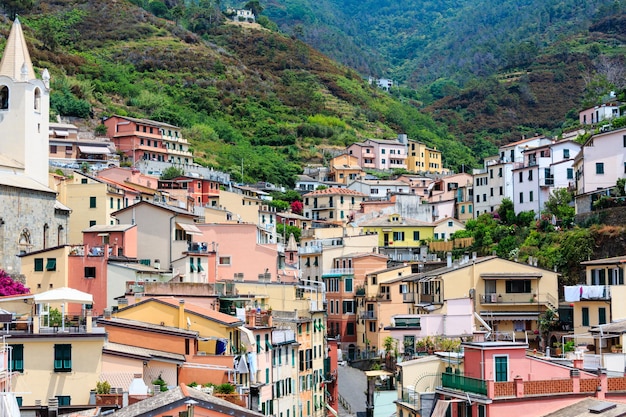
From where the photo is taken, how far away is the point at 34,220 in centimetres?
7306

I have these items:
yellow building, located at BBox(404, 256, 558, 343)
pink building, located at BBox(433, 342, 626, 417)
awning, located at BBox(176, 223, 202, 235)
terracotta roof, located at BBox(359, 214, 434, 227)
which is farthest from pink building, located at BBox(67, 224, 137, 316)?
terracotta roof, located at BBox(359, 214, 434, 227)

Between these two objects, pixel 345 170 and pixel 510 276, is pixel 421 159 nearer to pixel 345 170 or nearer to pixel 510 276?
pixel 345 170

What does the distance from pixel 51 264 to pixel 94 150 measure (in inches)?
2298

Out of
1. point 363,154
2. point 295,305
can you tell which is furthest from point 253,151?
point 295,305

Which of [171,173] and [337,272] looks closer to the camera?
[337,272]

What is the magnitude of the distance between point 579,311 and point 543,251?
1935 cm

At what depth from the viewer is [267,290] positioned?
6556cm

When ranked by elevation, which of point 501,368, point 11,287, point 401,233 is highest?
point 401,233

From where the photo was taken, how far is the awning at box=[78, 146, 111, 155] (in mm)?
115750

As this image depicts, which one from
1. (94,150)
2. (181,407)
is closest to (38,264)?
(181,407)

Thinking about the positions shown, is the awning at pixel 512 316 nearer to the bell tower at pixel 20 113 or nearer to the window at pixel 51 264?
the window at pixel 51 264

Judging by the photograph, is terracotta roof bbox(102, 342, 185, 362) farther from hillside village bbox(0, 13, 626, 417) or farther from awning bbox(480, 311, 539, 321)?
awning bbox(480, 311, 539, 321)

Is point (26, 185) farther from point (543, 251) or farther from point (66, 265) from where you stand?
point (543, 251)

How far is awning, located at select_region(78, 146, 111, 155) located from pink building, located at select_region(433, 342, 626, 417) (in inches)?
3156
